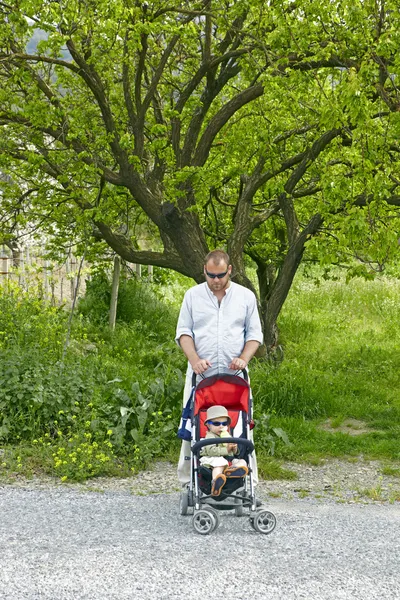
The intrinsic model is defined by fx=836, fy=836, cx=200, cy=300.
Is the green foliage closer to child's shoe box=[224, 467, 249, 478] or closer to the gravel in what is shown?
the gravel

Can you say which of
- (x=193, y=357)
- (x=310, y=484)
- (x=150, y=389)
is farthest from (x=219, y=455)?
(x=150, y=389)

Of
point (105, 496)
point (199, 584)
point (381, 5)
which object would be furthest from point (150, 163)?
point (199, 584)

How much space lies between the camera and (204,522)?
19.2 ft

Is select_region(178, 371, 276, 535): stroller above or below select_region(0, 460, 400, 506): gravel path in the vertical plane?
above

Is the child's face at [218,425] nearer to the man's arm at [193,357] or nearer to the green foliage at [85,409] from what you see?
the man's arm at [193,357]

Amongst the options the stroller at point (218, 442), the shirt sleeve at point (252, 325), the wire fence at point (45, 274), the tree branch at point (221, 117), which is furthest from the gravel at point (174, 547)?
the wire fence at point (45, 274)

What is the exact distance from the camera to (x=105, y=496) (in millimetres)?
7102

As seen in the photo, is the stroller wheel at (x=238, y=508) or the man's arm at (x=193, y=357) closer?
the stroller wheel at (x=238, y=508)

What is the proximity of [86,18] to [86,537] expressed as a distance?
24.1 feet

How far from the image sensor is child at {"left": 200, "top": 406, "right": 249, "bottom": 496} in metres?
5.93

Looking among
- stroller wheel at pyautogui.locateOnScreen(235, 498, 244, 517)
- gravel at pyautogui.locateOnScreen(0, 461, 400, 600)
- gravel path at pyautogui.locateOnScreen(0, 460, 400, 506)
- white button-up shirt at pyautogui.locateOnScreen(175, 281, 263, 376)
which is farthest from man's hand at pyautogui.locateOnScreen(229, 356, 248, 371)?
gravel path at pyautogui.locateOnScreen(0, 460, 400, 506)

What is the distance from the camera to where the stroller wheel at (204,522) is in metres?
5.81

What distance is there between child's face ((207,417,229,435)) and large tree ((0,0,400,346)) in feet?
10.6

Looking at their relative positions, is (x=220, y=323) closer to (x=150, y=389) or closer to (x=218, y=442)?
(x=218, y=442)
